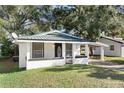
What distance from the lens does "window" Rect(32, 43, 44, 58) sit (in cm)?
2025

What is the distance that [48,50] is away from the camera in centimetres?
2094

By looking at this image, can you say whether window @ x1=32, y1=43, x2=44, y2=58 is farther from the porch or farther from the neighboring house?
the neighboring house

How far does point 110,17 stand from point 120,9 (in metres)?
→ 2.53

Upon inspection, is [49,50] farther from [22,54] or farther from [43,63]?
[22,54]

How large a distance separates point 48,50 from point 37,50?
106cm

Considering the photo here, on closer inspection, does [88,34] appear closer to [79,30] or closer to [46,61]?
[79,30]

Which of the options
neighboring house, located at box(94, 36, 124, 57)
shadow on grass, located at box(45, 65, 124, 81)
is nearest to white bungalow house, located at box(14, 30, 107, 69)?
shadow on grass, located at box(45, 65, 124, 81)

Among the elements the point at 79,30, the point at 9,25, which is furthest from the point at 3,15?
the point at 79,30

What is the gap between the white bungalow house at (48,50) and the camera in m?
18.8

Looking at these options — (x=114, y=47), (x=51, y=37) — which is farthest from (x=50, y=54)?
(x=114, y=47)

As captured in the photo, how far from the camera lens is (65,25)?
32719 mm

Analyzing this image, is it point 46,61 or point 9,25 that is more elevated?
point 9,25

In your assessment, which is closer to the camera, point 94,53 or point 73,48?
point 73,48

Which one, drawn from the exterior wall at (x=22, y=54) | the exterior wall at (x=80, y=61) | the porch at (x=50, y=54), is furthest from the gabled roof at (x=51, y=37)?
the exterior wall at (x=80, y=61)
